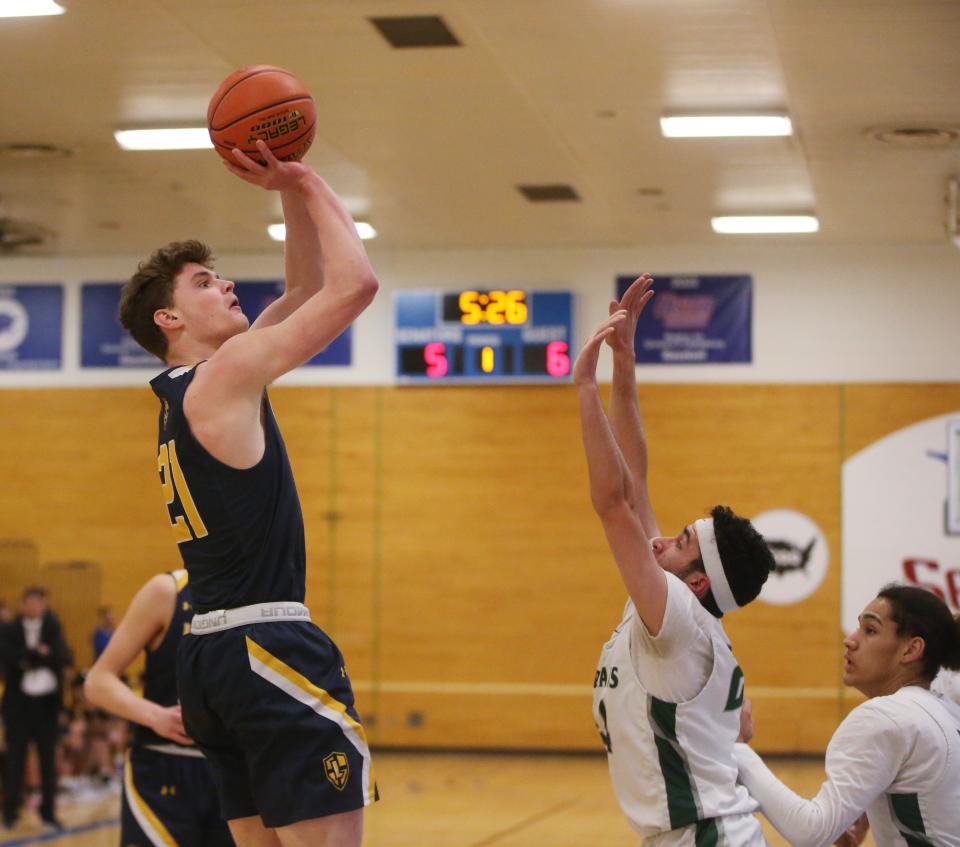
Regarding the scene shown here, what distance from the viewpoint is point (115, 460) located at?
565 inches

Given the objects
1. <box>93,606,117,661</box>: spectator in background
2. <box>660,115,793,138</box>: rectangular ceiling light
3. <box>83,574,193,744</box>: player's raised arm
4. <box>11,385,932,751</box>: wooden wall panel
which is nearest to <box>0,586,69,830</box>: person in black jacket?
<box>93,606,117,661</box>: spectator in background

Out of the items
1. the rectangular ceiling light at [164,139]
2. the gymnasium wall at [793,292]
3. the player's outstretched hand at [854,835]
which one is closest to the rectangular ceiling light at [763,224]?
the gymnasium wall at [793,292]

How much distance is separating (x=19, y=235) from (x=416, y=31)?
6768 mm

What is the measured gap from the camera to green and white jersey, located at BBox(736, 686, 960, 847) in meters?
3.40

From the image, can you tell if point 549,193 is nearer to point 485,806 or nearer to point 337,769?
point 485,806

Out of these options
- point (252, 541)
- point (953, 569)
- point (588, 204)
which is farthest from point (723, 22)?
point (953, 569)

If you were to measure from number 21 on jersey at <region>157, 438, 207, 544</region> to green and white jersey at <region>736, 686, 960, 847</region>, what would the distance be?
1.45m

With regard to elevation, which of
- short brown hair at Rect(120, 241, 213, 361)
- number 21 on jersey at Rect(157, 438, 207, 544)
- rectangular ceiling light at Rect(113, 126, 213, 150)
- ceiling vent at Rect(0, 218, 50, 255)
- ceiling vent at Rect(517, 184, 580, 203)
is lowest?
number 21 on jersey at Rect(157, 438, 207, 544)

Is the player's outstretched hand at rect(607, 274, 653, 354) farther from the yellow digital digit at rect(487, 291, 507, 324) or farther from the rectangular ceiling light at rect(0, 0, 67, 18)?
the yellow digital digit at rect(487, 291, 507, 324)

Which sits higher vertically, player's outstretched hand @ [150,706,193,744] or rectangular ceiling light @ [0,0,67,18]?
rectangular ceiling light @ [0,0,67,18]

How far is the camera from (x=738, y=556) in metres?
3.41

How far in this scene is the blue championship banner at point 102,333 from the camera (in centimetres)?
1437

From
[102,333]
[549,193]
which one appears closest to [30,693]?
[102,333]

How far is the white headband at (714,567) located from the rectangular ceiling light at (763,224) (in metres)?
9.22
